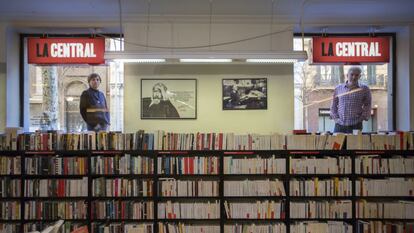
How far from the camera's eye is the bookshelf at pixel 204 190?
215 inches

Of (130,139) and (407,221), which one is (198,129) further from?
(407,221)

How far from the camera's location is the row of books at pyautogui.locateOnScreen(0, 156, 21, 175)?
5512 millimetres

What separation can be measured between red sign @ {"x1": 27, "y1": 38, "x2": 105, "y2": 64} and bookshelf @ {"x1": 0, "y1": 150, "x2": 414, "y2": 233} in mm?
1469

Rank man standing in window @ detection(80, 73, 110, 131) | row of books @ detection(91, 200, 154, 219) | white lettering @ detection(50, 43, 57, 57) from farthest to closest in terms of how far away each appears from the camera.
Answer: man standing in window @ detection(80, 73, 110, 131)
white lettering @ detection(50, 43, 57, 57)
row of books @ detection(91, 200, 154, 219)

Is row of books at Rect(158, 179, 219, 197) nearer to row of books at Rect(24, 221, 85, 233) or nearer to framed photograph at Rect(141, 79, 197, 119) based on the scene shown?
framed photograph at Rect(141, 79, 197, 119)

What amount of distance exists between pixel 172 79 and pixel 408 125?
157 inches

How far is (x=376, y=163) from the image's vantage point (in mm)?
5555

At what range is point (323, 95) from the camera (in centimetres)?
649

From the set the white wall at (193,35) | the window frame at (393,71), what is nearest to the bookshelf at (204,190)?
the window frame at (393,71)

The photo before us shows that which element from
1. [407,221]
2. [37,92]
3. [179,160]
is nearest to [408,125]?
[407,221]

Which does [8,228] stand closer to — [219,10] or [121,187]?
[121,187]

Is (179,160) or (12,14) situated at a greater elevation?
(12,14)

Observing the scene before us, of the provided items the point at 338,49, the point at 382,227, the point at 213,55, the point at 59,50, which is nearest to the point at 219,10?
the point at 213,55

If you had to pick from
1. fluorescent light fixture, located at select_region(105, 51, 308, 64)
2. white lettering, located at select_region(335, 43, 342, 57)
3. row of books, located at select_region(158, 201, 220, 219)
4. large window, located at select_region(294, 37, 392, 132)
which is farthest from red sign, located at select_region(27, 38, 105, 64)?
white lettering, located at select_region(335, 43, 342, 57)
